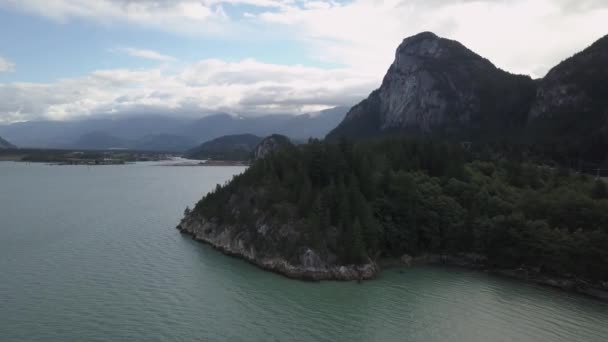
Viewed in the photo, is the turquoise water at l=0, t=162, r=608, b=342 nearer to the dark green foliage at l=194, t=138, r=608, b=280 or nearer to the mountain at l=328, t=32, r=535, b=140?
the dark green foliage at l=194, t=138, r=608, b=280

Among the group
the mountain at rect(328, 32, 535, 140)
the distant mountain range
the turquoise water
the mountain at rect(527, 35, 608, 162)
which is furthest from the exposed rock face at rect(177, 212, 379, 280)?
the mountain at rect(328, 32, 535, 140)

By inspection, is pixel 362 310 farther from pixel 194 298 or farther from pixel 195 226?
pixel 195 226

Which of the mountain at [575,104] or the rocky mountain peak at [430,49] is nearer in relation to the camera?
the mountain at [575,104]

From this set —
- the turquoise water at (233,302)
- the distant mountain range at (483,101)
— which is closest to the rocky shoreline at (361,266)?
the turquoise water at (233,302)

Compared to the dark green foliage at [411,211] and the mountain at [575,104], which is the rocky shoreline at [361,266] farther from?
the mountain at [575,104]

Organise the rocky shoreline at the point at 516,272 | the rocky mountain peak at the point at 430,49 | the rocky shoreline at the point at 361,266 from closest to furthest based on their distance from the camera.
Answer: the rocky shoreline at the point at 516,272
the rocky shoreline at the point at 361,266
the rocky mountain peak at the point at 430,49

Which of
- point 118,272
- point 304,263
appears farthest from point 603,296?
point 118,272
